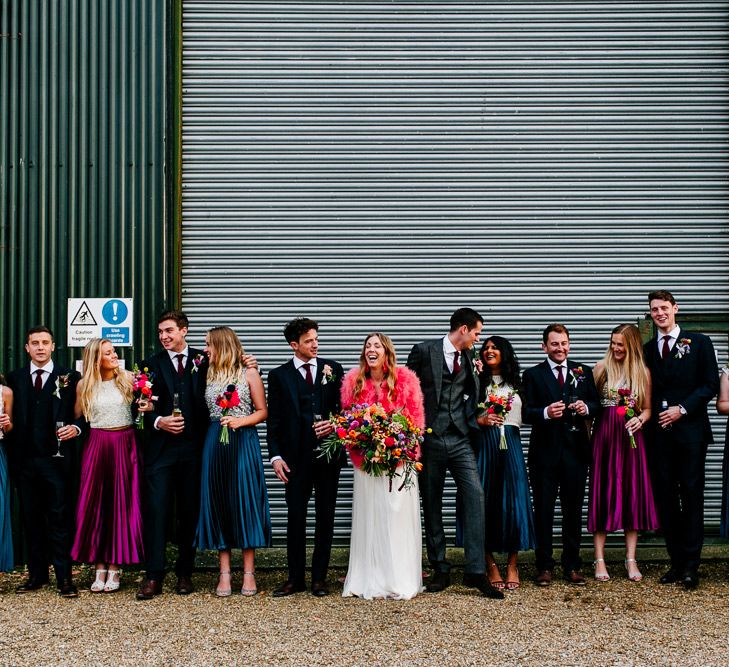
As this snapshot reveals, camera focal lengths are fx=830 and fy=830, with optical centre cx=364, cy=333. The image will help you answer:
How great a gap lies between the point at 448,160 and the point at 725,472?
3902mm

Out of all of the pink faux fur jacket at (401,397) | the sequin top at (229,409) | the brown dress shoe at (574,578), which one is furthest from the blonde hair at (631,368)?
the sequin top at (229,409)

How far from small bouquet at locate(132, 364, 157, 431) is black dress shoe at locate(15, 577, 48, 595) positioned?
1.55 meters

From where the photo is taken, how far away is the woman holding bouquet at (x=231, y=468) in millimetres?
6559

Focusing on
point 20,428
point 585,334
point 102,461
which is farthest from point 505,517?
point 20,428

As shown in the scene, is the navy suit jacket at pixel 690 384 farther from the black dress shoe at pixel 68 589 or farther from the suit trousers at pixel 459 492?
the black dress shoe at pixel 68 589

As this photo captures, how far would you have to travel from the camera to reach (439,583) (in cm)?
666

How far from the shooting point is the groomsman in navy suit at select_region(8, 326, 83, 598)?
6.76 meters

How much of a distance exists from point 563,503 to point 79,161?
551cm

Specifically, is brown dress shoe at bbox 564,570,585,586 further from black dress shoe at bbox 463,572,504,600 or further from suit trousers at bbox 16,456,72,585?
→ suit trousers at bbox 16,456,72,585

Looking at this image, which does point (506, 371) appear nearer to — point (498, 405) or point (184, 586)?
point (498, 405)

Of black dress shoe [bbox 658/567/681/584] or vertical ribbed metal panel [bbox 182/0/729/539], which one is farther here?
vertical ribbed metal panel [bbox 182/0/729/539]

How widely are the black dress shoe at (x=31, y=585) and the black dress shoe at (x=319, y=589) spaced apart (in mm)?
2285

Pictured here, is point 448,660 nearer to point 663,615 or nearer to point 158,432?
point 663,615

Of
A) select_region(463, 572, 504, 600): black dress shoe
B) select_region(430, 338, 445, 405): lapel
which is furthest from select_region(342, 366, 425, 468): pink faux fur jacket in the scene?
select_region(463, 572, 504, 600): black dress shoe
